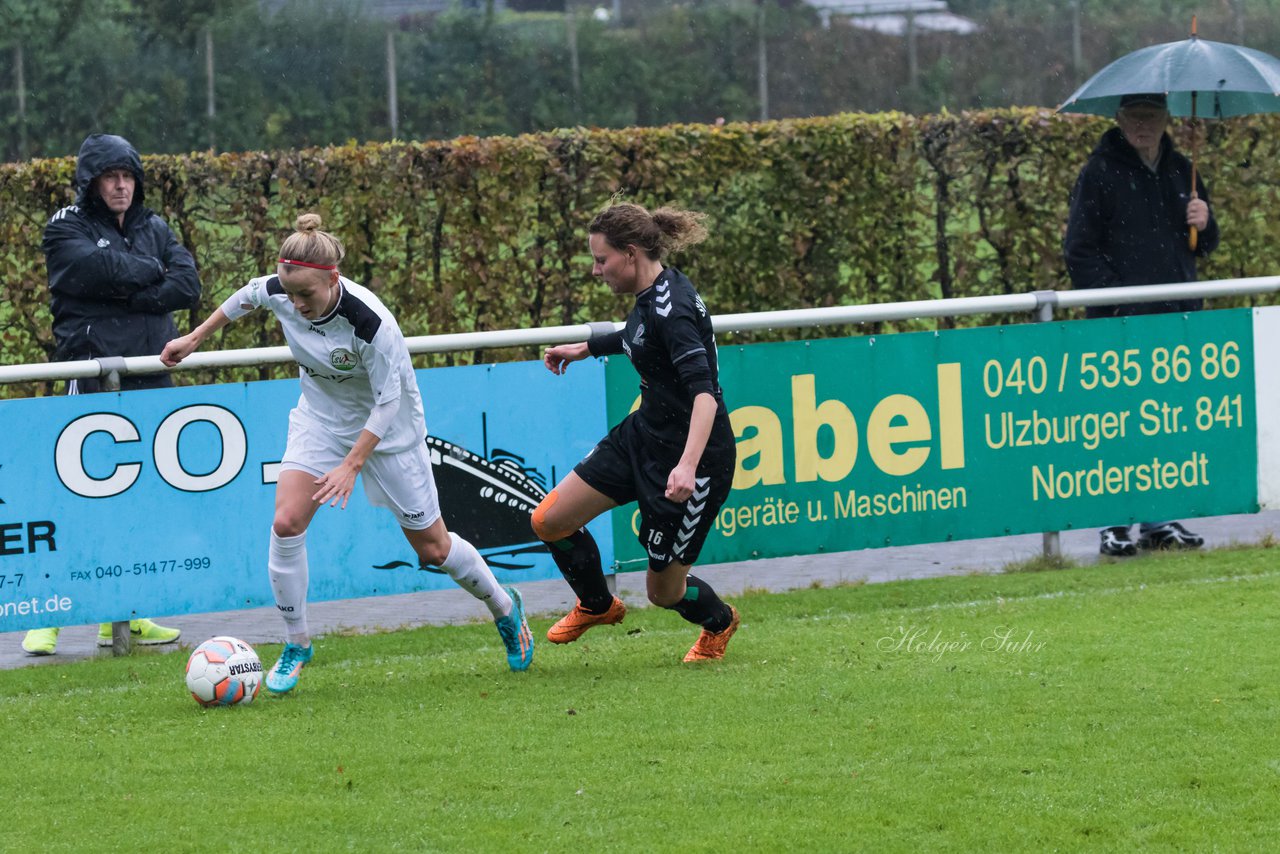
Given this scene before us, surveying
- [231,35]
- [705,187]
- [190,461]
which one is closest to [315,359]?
[190,461]

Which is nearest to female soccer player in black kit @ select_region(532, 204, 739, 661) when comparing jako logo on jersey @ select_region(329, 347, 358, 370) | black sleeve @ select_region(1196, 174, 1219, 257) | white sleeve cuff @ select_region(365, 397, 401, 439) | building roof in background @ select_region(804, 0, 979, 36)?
white sleeve cuff @ select_region(365, 397, 401, 439)

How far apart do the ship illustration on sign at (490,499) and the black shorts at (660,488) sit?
4.83ft

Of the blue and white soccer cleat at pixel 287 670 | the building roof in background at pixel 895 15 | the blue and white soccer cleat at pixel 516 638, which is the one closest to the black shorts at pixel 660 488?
the blue and white soccer cleat at pixel 516 638

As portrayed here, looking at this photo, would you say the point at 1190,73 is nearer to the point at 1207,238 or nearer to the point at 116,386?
the point at 1207,238

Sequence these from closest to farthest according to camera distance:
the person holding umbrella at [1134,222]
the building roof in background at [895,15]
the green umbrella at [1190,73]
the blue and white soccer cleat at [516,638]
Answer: the blue and white soccer cleat at [516,638]
the green umbrella at [1190,73]
the person holding umbrella at [1134,222]
the building roof in background at [895,15]

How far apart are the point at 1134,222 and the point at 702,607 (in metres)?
4.12

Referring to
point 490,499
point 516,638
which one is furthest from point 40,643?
point 516,638

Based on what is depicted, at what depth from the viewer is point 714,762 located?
5.59m

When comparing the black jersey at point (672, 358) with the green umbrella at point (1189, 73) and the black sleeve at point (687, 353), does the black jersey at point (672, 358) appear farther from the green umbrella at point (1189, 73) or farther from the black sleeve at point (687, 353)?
the green umbrella at point (1189, 73)

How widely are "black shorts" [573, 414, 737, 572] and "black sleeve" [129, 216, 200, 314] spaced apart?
99.0 inches

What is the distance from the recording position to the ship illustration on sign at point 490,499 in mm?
8320

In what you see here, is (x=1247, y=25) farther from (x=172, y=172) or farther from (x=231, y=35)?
(x=172, y=172)

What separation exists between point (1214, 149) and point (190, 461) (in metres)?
7.70

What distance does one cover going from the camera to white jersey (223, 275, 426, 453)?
652 cm
